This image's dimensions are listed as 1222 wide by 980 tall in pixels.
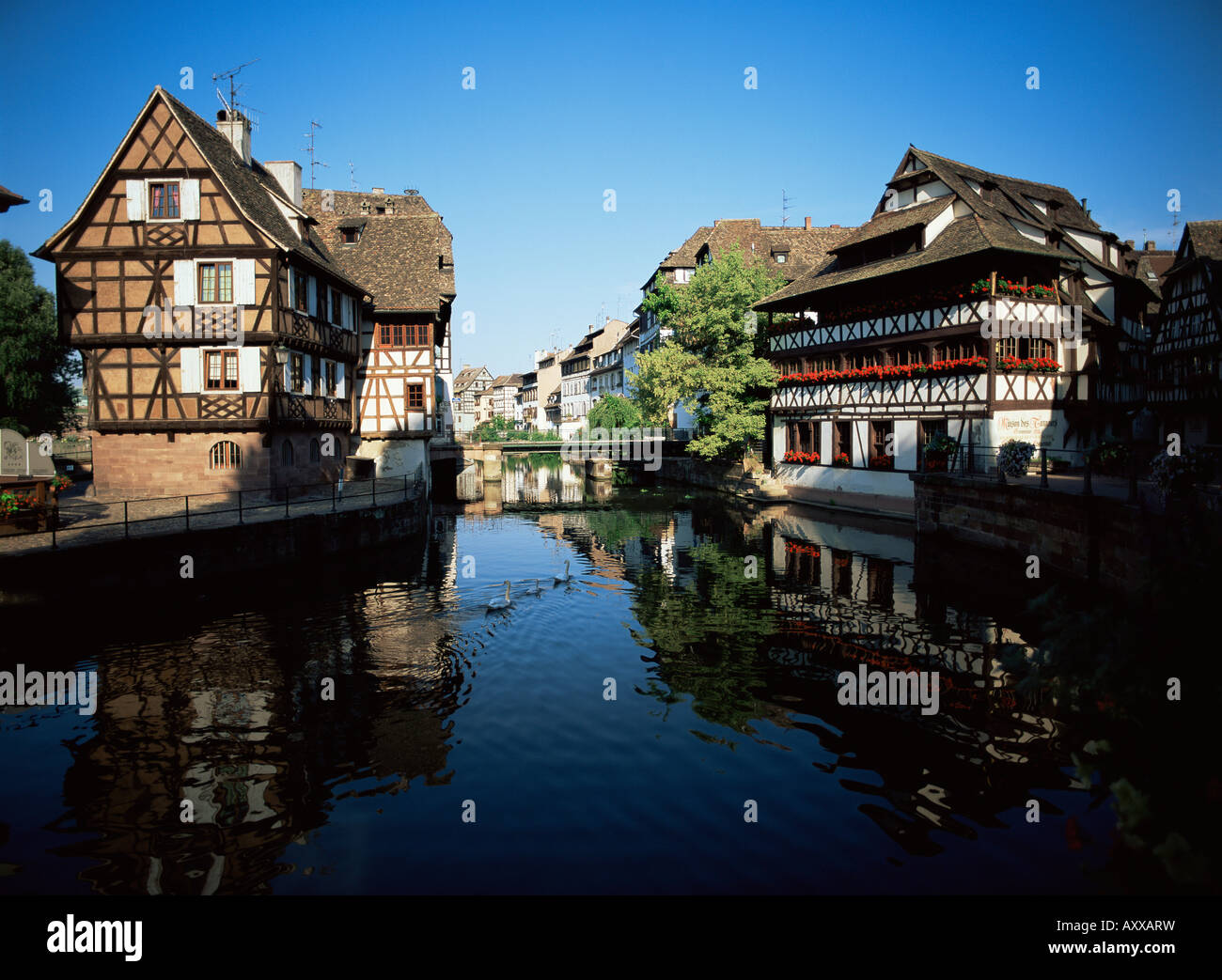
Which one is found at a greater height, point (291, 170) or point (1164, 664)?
point (291, 170)

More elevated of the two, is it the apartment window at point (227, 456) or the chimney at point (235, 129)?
the chimney at point (235, 129)

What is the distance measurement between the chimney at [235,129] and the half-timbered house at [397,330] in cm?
796

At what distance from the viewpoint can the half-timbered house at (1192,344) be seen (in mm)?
32984

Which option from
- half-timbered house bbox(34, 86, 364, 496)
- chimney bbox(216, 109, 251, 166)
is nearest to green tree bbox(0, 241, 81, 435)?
half-timbered house bbox(34, 86, 364, 496)

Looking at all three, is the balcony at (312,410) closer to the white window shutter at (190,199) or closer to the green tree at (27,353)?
the white window shutter at (190,199)

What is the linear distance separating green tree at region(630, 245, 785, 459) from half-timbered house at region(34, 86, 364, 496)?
2209cm

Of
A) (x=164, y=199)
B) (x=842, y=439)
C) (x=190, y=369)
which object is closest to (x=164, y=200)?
(x=164, y=199)

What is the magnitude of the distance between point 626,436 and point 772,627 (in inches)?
1691

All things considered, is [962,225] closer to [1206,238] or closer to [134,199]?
[1206,238]

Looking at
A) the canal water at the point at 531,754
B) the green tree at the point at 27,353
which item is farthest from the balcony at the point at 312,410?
the green tree at the point at 27,353

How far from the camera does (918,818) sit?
27.0ft

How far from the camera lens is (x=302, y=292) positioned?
2925 cm
